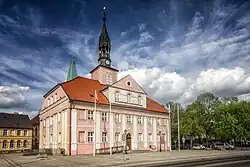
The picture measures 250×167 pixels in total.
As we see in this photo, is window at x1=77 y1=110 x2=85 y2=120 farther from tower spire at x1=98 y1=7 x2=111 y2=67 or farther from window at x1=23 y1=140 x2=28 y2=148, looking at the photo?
window at x1=23 y1=140 x2=28 y2=148

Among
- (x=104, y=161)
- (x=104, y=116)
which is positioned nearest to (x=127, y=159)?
(x=104, y=161)

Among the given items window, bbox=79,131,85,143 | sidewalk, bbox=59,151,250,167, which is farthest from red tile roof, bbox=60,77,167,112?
sidewalk, bbox=59,151,250,167

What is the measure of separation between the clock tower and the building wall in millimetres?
40067

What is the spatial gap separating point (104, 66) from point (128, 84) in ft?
23.4

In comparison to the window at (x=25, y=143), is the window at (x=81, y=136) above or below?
above

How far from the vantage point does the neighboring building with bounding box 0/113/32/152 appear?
7612cm

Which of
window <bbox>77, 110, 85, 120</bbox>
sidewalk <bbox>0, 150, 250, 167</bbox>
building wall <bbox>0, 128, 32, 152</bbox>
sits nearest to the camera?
sidewalk <bbox>0, 150, 250, 167</bbox>

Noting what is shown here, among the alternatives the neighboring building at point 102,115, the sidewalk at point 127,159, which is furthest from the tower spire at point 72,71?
the sidewalk at point 127,159

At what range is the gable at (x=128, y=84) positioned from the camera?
45769mm

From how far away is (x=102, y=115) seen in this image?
137ft

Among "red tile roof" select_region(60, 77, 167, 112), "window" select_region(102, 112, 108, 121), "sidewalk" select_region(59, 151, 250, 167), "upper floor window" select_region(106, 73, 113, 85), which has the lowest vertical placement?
"sidewalk" select_region(59, 151, 250, 167)

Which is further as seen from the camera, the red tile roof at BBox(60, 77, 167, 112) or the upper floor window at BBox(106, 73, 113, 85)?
the upper floor window at BBox(106, 73, 113, 85)

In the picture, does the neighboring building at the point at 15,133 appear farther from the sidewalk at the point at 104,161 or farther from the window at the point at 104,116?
the sidewalk at the point at 104,161

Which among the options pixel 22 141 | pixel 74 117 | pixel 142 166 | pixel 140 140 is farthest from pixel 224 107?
pixel 22 141
